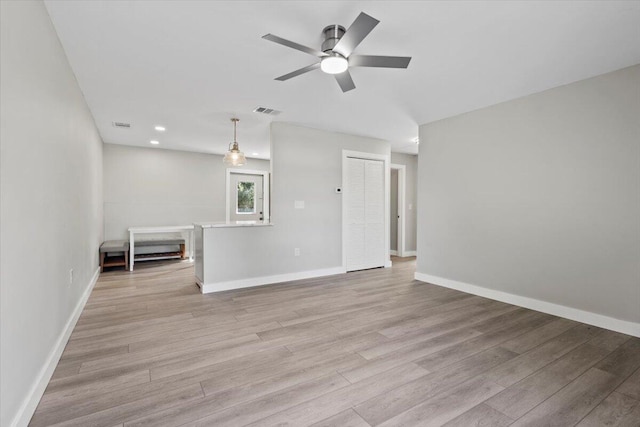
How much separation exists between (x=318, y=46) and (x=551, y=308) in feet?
11.9

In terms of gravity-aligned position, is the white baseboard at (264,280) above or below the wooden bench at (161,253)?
below

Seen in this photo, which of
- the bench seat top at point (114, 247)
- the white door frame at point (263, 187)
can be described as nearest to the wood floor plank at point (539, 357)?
the bench seat top at point (114, 247)

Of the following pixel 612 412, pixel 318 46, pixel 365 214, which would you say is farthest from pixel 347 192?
pixel 612 412

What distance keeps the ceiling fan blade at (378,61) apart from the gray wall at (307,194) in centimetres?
250

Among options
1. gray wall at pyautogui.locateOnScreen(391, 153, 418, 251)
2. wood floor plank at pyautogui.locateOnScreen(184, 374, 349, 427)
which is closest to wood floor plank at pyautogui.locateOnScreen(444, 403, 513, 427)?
wood floor plank at pyautogui.locateOnScreen(184, 374, 349, 427)

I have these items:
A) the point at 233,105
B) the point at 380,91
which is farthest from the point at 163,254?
the point at 380,91

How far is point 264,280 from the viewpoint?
4500 millimetres

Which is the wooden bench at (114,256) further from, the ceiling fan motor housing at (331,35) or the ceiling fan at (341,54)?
the ceiling fan motor housing at (331,35)

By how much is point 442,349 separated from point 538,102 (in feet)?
9.67

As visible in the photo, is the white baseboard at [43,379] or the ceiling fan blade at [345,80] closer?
the white baseboard at [43,379]

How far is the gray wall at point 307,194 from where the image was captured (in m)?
4.63

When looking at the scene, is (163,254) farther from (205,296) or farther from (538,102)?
(538,102)

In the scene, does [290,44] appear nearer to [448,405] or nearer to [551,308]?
[448,405]

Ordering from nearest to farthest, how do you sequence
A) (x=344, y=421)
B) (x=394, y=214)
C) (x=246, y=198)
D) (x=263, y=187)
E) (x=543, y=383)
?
(x=344, y=421) → (x=543, y=383) → (x=394, y=214) → (x=246, y=198) → (x=263, y=187)
